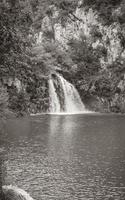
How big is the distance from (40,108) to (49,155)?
85.9 ft

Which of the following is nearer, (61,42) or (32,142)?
(32,142)

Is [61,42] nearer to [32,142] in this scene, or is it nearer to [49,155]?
[32,142]

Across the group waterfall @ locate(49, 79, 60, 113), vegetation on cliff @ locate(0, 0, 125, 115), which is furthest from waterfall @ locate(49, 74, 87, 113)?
vegetation on cliff @ locate(0, 0, 125, 115)

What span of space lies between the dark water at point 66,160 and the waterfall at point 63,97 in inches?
596

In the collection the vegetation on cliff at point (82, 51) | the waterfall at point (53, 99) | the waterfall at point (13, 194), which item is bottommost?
the waterfall at point (13, 194)

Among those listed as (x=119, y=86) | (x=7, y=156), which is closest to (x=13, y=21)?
(x=7, y=156)

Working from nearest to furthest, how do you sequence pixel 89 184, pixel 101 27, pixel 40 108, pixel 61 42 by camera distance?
1. pixel 89 184
2. pixel 40 108
3. pixel 101 27
4. pixel 61 42

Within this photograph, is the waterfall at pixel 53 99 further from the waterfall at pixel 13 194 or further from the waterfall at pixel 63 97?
the waterfall at pixel 13 194

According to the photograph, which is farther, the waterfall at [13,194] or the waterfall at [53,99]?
the waterfall at [53,99]

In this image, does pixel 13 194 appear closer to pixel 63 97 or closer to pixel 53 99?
pixel 53 99

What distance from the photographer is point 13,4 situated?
46.9ft

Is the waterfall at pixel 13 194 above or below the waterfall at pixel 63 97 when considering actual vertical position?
below

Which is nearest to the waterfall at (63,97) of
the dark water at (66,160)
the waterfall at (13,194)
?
the dark water at (66,160)

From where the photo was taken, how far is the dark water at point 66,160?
60.2 ft
